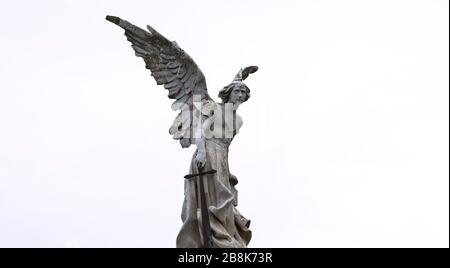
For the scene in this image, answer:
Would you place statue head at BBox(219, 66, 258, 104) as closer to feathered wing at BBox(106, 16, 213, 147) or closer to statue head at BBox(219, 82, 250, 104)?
statue head at BBox(219, 82, 250, 104)

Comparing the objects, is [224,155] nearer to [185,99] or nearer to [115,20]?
[185,99]

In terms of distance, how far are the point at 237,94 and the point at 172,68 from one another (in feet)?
3.30

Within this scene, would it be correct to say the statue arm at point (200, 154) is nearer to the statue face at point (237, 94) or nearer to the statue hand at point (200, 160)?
the statue hand at point (200, 160)

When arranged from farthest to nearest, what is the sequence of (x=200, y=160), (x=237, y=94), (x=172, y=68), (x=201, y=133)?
1. (x=172, y=68)
2. (x=237, y=94)
3. (x=201, y=133)
4. (x=200, y=160)

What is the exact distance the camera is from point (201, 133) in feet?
60.2

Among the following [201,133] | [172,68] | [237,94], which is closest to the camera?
[201,133]

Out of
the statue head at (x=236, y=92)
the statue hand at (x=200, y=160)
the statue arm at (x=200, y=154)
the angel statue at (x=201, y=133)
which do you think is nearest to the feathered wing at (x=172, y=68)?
the angel statue at (x=201, y=133)

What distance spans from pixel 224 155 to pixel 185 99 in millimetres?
1007

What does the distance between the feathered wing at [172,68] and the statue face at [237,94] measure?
31 centimetres

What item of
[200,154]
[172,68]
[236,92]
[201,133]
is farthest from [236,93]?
[200,154]

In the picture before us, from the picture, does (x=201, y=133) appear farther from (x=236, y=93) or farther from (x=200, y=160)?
(x=236, y=93)

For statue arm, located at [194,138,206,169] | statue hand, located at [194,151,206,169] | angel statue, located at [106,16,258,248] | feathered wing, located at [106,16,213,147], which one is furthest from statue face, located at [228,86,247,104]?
statue hand, located at [194,151,206,169]

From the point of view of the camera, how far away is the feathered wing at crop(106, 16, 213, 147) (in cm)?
1872

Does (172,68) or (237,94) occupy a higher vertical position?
(172,68)
